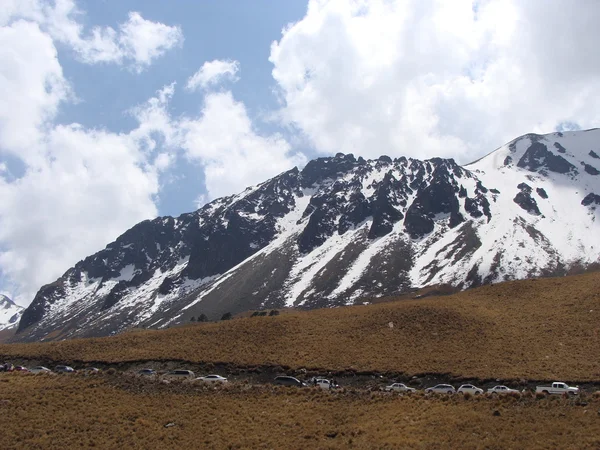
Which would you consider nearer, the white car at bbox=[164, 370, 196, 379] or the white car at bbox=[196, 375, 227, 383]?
the white car at bbox=[196, 375, 227, 383]

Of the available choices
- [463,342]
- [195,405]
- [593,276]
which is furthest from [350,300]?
[195,405]

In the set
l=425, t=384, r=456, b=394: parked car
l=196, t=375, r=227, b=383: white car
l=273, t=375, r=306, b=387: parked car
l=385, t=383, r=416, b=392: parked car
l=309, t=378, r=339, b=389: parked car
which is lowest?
l=425, t=384, r=456, b=394: parked car

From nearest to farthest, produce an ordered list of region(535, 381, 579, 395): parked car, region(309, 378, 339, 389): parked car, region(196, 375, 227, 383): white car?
region(535, 381, 579, 395): parked car < region(309, 378, 339, 389): parked car < region(196, 375, 227, 383): white car

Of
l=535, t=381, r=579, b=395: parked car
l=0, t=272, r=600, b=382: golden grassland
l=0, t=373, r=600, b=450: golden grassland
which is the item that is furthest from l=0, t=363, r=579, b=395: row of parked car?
l=0, t=272, r=600, b=382: golden grassland

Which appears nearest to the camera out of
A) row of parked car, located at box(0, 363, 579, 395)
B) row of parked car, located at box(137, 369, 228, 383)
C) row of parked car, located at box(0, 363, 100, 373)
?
row of parked car, located at box(0, 363, 579, 395)

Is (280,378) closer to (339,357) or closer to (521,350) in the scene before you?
(339,357)

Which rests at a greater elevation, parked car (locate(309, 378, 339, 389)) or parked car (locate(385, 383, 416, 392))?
parked car (locate(309, 378, 339, 389))

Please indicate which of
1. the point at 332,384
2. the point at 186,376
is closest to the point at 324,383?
the point at 332,384

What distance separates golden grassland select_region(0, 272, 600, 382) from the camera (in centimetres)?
5159

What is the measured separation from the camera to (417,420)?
34469mm

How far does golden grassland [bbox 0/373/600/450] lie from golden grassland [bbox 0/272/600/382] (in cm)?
1222

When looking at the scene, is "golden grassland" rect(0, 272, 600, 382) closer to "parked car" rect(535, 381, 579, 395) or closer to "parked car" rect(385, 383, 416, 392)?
"parked car" rect(535, 381, 579, 395)

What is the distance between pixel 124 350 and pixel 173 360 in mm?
8151

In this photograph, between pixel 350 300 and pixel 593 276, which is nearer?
pixel 593 276
